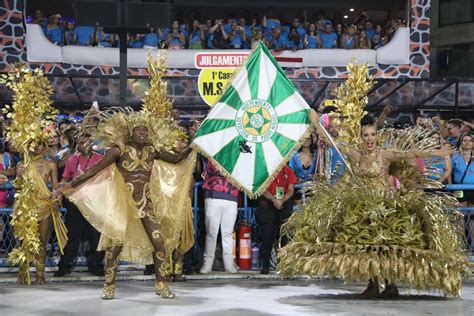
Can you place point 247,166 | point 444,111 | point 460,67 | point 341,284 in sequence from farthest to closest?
point 460,67 → point 444,111 → point 341,284 → point 247,166

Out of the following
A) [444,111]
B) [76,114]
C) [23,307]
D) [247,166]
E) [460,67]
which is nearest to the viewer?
[23,307]

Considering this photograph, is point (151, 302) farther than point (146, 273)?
No

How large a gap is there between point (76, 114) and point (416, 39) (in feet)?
24.6

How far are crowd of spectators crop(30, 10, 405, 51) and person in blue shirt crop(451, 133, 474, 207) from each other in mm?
7357

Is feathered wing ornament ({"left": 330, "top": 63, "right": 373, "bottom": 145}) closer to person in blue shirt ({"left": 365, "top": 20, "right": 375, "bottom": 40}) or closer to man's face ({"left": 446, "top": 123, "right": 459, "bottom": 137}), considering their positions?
man's face ({"left": 446, "top": 123, "right": 459, "bottom": 137})

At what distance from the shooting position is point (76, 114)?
19.7 metres

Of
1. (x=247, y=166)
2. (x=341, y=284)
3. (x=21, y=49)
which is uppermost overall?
(x=21, y=49)

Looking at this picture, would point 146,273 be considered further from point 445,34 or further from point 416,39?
point 445,34

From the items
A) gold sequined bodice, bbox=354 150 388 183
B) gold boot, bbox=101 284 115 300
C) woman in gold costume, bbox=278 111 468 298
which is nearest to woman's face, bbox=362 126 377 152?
gold sequined bodice, bbox=354 150 388 183

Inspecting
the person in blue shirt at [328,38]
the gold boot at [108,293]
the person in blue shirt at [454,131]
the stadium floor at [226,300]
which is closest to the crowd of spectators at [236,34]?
the person in blue shirt at [328,38]

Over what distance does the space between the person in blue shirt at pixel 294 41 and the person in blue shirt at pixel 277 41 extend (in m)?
0.14

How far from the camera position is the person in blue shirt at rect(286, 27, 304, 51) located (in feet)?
70.2

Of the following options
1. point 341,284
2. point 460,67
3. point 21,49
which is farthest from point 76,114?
point 460,67

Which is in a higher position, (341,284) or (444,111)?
(444,111)
